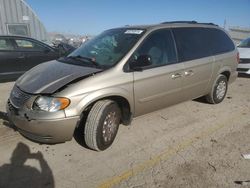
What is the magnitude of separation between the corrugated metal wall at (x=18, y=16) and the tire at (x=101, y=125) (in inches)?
517

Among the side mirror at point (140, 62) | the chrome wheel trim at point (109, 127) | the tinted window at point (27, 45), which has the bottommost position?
the chrome wheel trim at point (109, 127)

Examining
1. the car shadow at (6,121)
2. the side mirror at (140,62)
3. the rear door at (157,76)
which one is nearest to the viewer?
the side mirror at (140,62)

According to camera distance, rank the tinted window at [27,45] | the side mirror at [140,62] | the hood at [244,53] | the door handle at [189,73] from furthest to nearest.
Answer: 1. the hood at [244,53]
2. the tinted window at [27,45]
3. the door handle at [189,73]
4. the side mirror at [140,62]

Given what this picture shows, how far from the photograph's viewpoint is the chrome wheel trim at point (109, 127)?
349 cm

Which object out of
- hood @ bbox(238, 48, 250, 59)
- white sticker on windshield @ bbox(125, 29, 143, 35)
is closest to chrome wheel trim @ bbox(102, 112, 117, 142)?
white sticker on windshield @ bbox(125, 29, 143, 35)

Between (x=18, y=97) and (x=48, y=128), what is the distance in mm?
674

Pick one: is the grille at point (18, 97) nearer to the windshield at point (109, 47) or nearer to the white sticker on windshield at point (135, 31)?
the windshield at point (109, 47)

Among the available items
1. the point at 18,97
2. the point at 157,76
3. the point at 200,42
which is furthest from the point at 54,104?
the point at 200,42

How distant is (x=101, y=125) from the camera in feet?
11.1

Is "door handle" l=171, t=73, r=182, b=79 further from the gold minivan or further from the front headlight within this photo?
the front headlight

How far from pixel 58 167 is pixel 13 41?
578 cm

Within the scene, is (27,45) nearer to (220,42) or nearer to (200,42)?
(200,42)

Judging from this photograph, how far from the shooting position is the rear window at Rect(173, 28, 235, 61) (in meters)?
4.50

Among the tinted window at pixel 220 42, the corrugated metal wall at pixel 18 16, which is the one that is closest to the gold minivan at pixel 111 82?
the tinted window at pixel 220 42
